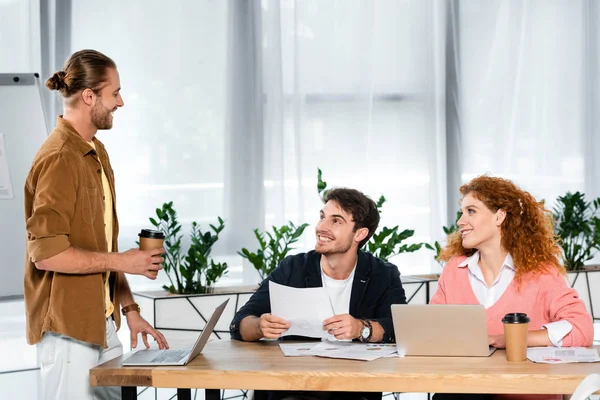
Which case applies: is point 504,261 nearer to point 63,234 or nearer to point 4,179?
point 63,234

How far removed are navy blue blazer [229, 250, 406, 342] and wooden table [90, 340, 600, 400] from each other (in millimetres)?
571

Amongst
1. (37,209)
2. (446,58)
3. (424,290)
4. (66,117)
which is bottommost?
(424,290)

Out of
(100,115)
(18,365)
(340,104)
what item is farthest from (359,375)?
(340,104)

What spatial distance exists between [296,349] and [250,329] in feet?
0.84

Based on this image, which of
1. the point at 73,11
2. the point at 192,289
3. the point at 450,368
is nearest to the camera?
the point at 450,368

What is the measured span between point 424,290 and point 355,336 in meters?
1.94

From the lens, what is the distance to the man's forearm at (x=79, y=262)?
7.34 ft

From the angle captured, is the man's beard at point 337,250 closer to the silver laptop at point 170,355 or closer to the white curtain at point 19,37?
the silver laptop at point 170,355

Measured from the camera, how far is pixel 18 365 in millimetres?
4777

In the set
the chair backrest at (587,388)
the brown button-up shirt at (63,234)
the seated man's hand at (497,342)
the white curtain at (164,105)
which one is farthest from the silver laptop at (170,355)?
the white curtain at (164,105)

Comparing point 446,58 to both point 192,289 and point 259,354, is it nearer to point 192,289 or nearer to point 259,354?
point 192,289

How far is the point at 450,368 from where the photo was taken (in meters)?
Result: 2.10

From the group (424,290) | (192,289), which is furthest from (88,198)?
(424,290)

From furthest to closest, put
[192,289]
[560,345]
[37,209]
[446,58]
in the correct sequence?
[446,58]
[192,289]
[560,345]
[37,209]
